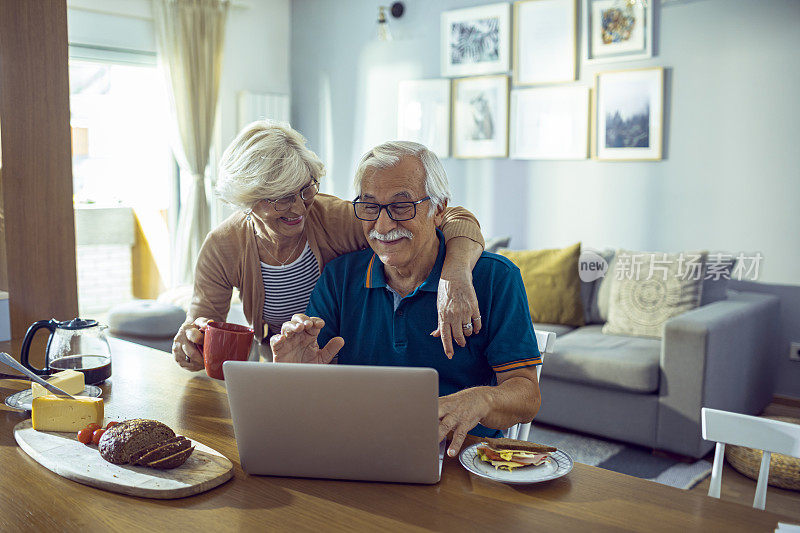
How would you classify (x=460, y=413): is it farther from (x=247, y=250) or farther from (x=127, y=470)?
(x=247, y=250)

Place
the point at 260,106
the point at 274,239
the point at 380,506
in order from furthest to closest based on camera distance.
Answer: the point at 260,106 < the point at 274,239 < the point at 380,506

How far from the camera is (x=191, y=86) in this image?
17.4 ft

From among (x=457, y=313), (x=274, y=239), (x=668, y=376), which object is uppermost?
(x=274, y=239)

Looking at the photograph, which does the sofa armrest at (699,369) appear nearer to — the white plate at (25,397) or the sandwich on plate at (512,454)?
the sandwich on plate at (512,454)

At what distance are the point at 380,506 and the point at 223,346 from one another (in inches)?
19.9

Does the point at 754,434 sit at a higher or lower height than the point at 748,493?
higher

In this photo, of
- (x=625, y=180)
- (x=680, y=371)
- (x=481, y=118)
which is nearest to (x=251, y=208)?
(x=680, y=371)

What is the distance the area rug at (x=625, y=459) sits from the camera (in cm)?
288

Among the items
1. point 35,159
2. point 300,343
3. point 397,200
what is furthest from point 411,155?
point 35,159

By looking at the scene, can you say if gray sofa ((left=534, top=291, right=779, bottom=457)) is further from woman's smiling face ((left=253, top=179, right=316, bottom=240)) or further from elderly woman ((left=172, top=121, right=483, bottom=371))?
woman's smiling face ((left=253, top=179, right=316, bottom=240))

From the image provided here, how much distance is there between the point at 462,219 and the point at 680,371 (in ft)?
5.69

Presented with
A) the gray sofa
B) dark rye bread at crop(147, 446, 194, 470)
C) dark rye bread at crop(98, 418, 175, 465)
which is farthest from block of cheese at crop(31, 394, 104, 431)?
the gray sofa

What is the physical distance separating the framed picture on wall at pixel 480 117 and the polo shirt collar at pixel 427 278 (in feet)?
10.1

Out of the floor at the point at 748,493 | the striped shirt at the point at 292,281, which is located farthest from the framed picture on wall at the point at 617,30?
the striped shirt at the point at 292,281
